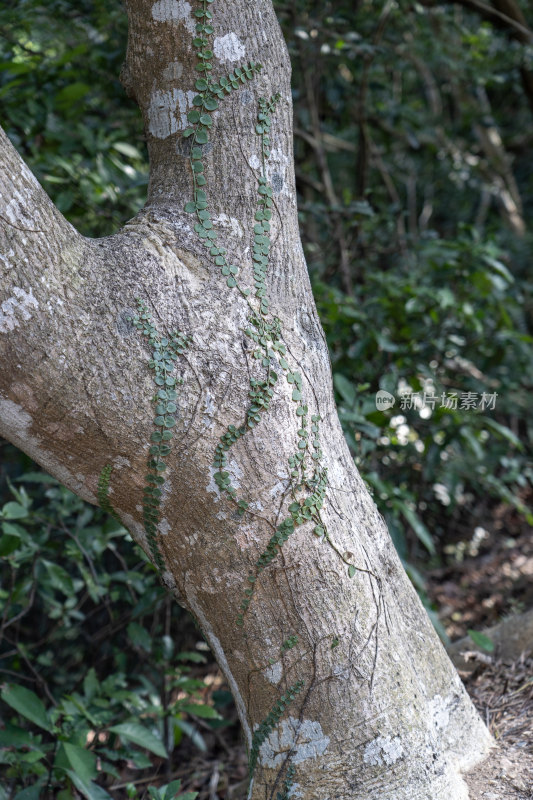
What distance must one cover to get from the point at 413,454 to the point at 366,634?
1.71 meters

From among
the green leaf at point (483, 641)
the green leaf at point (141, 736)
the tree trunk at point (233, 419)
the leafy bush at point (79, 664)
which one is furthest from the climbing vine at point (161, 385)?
the green leaf at point (483, 641)

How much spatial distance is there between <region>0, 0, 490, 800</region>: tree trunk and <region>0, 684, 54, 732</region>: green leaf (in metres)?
0.70

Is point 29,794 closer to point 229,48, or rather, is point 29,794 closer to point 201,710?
point 201,710

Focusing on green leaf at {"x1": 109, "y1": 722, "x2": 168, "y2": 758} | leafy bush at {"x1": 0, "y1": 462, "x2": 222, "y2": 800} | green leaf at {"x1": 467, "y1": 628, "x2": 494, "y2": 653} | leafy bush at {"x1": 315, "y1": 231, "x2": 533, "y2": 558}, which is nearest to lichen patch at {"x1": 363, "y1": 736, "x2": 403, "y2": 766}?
leafy bush at {"x1": 0, "y1": 462, "x2": 222, "y2": 800}

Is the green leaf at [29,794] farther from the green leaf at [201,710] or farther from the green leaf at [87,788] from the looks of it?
the green leaf at [201,710]

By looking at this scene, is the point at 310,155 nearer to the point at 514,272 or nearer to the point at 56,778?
the point at 514,272

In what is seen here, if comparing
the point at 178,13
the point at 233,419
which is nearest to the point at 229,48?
the point at 178,13

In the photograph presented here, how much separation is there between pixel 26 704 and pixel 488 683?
1.40m

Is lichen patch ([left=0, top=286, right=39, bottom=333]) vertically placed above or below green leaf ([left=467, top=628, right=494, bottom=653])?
above

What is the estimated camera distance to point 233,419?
1.34 m

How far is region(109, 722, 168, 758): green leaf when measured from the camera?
196 centimetres

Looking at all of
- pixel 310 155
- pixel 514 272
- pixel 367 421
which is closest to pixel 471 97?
pixel 514 272

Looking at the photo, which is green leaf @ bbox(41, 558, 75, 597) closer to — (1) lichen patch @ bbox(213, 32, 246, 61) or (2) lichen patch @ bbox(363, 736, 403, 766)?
(2) lichen patch @ bbox(363, 736, 403, 766)

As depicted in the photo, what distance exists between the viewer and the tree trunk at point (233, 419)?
4.17 ft
